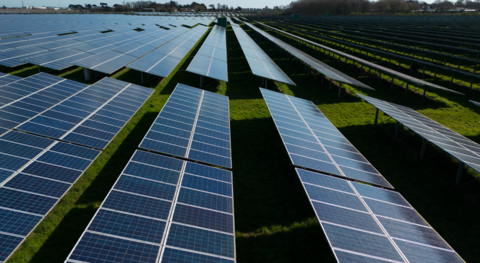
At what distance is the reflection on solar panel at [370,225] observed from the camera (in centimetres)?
686

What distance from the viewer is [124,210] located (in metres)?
7.16

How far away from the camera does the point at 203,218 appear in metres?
7.47

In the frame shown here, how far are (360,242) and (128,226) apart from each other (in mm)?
5830

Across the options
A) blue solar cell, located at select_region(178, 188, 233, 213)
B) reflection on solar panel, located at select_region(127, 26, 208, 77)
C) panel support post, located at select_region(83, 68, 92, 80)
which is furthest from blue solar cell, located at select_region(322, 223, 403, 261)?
panel support post, located at select_region(83, 68, 92, 80)

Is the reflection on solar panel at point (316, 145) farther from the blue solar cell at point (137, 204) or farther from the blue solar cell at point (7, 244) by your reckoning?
the blue solar cell at point (7, 244)

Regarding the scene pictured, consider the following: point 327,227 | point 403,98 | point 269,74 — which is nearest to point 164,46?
point 269,74

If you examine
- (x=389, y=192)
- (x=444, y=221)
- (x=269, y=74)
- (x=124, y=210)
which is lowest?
(x=444, y=221)

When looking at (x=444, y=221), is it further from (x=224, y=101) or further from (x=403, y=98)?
(x=403, y=98)

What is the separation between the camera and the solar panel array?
38.0 ft

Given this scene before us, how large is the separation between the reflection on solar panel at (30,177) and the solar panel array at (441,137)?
1417cm

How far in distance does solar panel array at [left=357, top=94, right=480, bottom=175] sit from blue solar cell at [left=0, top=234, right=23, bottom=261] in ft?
46.7

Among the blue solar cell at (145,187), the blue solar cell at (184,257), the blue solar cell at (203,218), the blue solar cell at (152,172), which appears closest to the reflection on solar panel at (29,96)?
the blue solar cell at (152,172)

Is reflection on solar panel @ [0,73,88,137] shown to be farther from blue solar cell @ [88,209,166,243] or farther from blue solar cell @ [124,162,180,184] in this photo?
blue solar cell @ [88,209,166,243]

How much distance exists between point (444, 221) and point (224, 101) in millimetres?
12618
